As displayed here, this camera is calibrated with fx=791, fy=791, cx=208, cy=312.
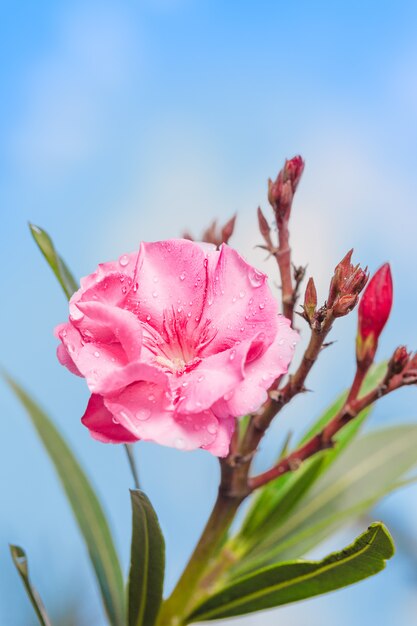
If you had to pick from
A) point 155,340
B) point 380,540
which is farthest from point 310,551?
point 155,340

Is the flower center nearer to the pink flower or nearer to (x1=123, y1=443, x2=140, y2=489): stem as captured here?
the pink flower

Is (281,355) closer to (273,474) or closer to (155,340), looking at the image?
(155,340)

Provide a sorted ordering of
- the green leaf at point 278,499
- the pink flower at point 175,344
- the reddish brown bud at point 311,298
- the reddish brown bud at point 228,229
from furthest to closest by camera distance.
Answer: the green leaf at point 278,499, the reddish brown bud at point 228,229, the reddish brown bud at point 311,298, the pink flower at point 175,344

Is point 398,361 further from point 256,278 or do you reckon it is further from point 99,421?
point 99,421

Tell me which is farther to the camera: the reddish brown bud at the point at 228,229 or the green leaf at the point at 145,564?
the reddish brown bud at the point at 228,229

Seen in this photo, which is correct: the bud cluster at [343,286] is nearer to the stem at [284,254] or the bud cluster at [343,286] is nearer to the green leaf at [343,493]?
the stem at [284,254]

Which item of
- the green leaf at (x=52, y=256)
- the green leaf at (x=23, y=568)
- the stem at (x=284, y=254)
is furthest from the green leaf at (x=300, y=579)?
the green leaf at (x=52, y=256)

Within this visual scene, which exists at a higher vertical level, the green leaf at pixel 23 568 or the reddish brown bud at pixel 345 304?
the reddish brown bud at pixel 345 304

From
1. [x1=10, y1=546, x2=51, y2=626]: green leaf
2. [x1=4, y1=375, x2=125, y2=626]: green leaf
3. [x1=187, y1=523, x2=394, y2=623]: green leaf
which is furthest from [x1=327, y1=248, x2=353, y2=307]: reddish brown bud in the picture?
[x1=4, y1=375, x2=125, y2=626]: green leaf
